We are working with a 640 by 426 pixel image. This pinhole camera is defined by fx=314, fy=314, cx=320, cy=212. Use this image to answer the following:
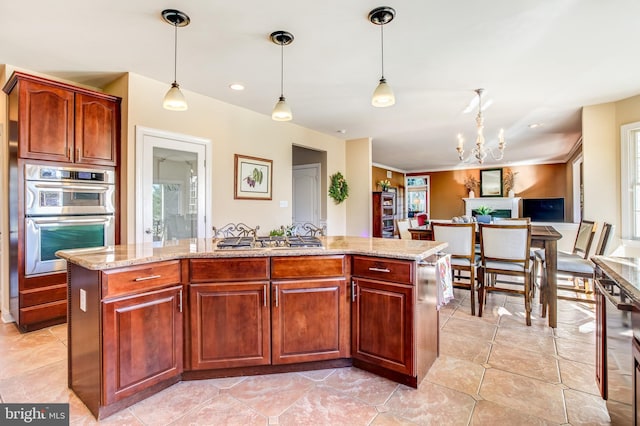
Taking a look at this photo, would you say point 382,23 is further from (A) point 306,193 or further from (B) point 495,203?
(B) point 495,203

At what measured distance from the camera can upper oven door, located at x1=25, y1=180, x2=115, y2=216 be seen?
2846mm

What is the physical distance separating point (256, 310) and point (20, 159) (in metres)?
2.60

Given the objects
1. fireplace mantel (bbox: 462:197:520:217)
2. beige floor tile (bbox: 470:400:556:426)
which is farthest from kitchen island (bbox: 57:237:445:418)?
fireplace mantel (bbox: 462:197:520:217)

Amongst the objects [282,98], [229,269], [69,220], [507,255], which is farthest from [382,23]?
[69,220]

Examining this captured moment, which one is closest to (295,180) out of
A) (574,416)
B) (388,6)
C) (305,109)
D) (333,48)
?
(305,109)

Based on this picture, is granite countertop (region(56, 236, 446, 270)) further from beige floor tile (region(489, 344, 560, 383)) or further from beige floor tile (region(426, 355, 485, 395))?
beige floor tile (region(489, 344, 560, 383))

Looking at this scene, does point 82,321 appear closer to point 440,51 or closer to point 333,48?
point 333,48

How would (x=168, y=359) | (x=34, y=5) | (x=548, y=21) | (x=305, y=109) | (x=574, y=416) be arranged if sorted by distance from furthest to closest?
(x=305, y=109), (x=548, y=21), (x=34, y=5), (x=168, y=359), (x=574, y=416)

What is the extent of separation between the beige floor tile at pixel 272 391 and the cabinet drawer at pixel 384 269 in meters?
0.80

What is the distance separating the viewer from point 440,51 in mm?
2750

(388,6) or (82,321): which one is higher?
(388,6)

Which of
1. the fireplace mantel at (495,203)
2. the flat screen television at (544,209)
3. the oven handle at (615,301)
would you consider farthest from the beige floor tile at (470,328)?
the fireplace mantel at (495,203)

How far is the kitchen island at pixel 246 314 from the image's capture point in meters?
1.75

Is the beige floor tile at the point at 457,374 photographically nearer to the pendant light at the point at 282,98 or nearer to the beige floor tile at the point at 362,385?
the beige floor tile at the point at 362,385
